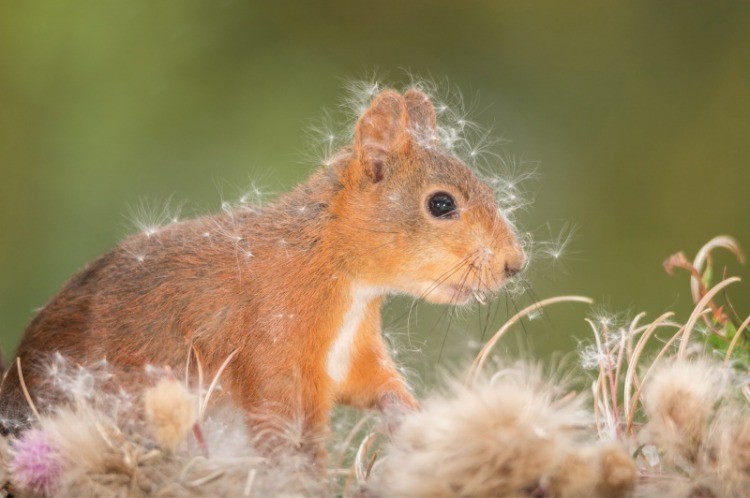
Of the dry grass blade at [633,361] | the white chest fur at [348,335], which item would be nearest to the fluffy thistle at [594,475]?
the dry grass blade at [633,361]

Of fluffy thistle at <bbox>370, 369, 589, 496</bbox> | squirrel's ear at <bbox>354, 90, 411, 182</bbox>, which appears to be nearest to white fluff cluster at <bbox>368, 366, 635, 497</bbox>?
fluffy thistle at <bbox>370, 369, 589, 496</bbox>

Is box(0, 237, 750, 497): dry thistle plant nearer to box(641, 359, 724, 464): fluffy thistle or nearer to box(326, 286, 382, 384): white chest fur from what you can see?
box(641, 359, 724, 464): fluffy thistle

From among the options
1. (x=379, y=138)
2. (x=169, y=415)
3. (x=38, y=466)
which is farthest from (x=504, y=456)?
(x=379, y=138)

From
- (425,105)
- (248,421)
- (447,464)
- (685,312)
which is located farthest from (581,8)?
(447,464)

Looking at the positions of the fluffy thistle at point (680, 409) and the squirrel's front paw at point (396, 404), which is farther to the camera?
the squirrel's front paw at point (396, 404)

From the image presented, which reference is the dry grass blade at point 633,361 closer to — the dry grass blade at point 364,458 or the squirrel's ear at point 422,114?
the dry grass blade at point 364,458

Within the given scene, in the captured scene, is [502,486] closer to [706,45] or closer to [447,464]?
[447,464]

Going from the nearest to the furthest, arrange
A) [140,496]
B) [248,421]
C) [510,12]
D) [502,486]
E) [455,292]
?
[502,486], [140,496], [248,421], [455,292], [510,12]
